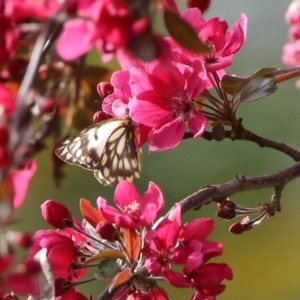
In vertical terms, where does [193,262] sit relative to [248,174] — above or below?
above

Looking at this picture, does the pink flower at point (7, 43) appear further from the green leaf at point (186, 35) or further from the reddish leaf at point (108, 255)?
the reddish leaf at point (108, 255)

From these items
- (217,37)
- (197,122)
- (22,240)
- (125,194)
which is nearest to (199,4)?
(217,37)

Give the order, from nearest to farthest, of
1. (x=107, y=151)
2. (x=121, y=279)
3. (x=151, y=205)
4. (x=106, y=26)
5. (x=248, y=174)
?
(x=106, y=26) < (x=121, y=279) < (x=151, y=205) < (x=107, y=151) < (x=248, y=174)

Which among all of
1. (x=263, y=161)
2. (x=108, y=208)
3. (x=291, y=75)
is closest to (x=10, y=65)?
(x=108, y=208)

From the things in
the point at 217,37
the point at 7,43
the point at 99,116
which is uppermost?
the point at 7,43

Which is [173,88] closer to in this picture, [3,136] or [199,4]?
[199,4]

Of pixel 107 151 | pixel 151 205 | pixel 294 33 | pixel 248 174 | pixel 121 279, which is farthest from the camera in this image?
pixel 248 174
